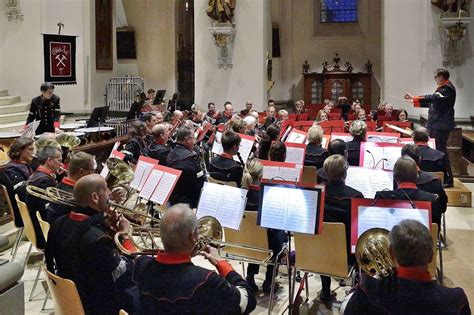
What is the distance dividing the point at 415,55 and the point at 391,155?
7161 mm

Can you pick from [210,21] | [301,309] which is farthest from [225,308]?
[210,21]

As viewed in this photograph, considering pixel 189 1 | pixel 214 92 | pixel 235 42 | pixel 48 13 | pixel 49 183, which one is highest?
pixel 189 1

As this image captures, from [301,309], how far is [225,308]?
5.79 ft

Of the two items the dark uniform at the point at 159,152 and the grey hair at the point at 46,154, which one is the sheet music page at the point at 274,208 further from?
the dark uniform at the point at 159,152

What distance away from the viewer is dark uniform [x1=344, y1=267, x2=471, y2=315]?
7.98ft

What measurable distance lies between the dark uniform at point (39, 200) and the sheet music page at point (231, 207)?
1.65 meters

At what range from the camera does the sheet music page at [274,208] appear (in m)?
4.14

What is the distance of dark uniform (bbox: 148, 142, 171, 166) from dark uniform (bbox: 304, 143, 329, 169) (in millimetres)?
1847

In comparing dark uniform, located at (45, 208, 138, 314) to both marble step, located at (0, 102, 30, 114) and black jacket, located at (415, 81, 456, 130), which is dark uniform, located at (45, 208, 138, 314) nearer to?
black jacket, located at (415, 81, 456, 130)

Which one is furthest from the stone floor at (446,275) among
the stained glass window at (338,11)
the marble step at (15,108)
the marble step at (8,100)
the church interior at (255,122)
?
the stained glass window at (338,11)

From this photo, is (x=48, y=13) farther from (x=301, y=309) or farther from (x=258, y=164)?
(x=301, y=309)

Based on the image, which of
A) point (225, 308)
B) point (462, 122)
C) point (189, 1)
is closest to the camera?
point (225, 308)

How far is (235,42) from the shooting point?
13.9 metres

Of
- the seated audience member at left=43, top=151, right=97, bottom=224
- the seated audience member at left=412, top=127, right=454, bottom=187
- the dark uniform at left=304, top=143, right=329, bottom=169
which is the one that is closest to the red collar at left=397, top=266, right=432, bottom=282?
the seated audience member at left=43, top=151, right=97, bottom=224
